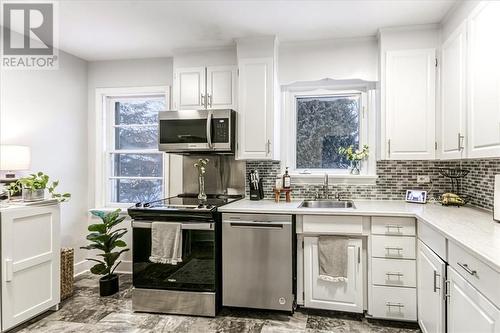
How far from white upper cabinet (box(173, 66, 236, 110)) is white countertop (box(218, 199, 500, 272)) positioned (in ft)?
3.40

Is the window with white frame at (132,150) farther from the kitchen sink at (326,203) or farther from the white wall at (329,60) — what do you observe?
the kitchen sink at (326,203)

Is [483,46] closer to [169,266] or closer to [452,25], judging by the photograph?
[452,25]

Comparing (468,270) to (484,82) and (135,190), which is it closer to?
(484,82)

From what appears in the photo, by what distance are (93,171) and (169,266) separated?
1.81 metres

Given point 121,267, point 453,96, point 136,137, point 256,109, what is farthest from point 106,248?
point 453,96

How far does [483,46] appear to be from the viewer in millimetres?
1936

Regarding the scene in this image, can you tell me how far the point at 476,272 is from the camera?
4.57 feet

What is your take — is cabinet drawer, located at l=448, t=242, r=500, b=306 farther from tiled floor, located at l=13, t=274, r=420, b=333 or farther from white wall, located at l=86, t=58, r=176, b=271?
white wall, located at l=86, t=58, r=176, b=271

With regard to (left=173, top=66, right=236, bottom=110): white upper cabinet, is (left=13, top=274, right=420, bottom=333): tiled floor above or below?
below

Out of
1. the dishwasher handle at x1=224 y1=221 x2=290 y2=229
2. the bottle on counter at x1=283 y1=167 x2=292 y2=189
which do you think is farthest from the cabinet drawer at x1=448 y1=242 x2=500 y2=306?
the bottle on counter at x1=283 y1=167 x2=292 y2=189

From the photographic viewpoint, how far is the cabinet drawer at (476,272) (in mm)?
1231

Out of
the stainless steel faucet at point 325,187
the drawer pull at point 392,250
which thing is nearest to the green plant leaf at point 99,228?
the stainless steel faucet at point 325,187

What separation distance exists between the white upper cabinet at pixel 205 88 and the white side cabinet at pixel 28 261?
1.55 m

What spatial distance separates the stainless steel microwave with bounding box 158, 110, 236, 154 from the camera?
306 cm
